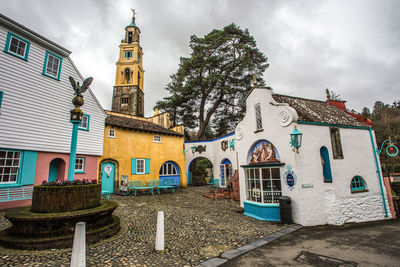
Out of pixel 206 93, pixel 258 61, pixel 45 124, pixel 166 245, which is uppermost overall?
pixel 258 61

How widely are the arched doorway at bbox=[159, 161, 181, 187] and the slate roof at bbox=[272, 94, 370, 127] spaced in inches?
456

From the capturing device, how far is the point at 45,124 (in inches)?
392

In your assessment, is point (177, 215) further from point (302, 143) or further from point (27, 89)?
point (27, 89)

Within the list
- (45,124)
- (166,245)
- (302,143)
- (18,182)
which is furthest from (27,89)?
(302,143)

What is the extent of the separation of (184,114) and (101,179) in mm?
13803

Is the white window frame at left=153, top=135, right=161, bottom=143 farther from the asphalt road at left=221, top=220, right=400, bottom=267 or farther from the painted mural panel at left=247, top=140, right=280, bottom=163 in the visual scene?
the asphalt road at left=221, top=220, right=400, bottom=267

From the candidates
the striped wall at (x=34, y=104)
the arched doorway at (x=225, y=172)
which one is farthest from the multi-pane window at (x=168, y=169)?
the striped wall at (x=34, y=104)

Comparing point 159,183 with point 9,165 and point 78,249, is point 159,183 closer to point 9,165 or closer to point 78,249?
point 9,165

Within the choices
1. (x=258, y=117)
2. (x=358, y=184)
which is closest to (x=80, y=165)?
(x=258, y=117)

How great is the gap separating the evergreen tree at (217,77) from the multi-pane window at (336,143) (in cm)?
1393

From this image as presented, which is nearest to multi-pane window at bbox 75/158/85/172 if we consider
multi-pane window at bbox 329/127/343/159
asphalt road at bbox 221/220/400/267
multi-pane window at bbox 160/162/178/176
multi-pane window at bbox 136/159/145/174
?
multi-pane window at bbox 136/159/145/174

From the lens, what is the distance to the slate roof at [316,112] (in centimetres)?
891

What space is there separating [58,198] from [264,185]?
780cm

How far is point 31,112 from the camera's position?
9.45 meters
